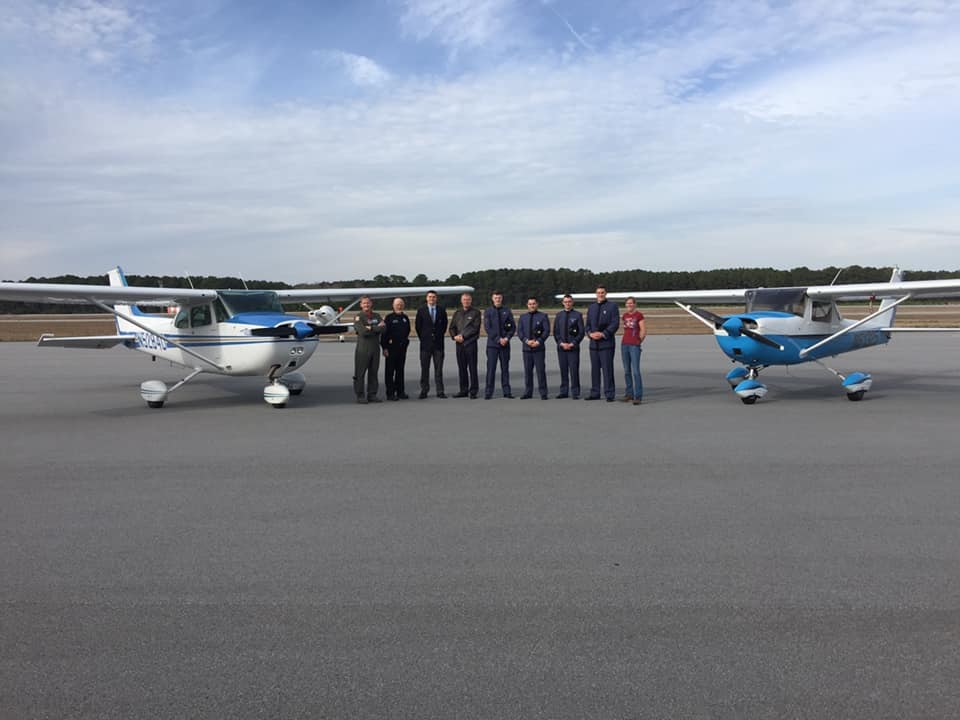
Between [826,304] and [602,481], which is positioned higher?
[826,304]

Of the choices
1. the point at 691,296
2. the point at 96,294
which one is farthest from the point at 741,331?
the point at 96,294

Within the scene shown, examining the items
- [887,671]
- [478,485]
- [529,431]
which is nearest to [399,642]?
[887,671]

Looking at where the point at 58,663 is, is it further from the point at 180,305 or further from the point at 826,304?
the point at 826,304

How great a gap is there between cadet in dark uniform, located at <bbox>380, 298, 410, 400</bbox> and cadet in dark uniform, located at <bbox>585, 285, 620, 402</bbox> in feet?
10.0

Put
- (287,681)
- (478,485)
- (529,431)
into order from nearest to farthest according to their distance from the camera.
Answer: (287,681)
(478,485)
(529,431)

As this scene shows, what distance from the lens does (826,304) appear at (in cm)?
1256

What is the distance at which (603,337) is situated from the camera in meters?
11.7

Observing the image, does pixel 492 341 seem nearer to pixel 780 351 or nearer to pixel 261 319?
pixel 261 319

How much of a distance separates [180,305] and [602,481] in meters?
8.86

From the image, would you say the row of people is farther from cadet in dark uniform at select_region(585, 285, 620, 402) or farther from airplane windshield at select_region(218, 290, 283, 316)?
airplane windshield at select_region(218, 290, 283, 316)

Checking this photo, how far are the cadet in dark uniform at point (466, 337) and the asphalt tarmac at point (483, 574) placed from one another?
3.56 meters

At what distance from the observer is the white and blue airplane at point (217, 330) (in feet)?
36.7

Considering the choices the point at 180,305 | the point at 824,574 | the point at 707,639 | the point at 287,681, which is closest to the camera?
the point at 287,681

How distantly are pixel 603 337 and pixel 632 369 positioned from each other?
2.38 feet
